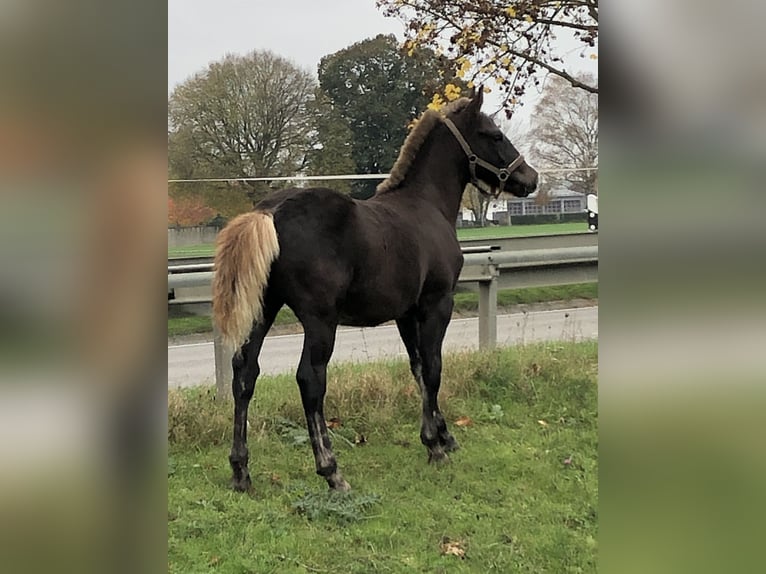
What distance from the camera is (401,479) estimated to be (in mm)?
3244

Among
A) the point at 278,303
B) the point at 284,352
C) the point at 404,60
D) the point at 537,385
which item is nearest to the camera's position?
the point at 278,303

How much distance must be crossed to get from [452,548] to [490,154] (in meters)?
2.31

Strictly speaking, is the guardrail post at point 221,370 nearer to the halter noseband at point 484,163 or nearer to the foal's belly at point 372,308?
the foal's belly at point 372,308

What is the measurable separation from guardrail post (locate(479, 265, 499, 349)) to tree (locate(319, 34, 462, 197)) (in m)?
1.52

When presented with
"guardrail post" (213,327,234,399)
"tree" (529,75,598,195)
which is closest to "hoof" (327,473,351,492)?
"guardrail post" (213,327,234,399)

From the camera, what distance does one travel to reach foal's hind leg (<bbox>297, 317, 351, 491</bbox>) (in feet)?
9.86

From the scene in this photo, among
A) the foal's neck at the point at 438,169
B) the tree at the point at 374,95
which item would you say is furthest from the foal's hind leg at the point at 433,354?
the tree at the point at 374,95
